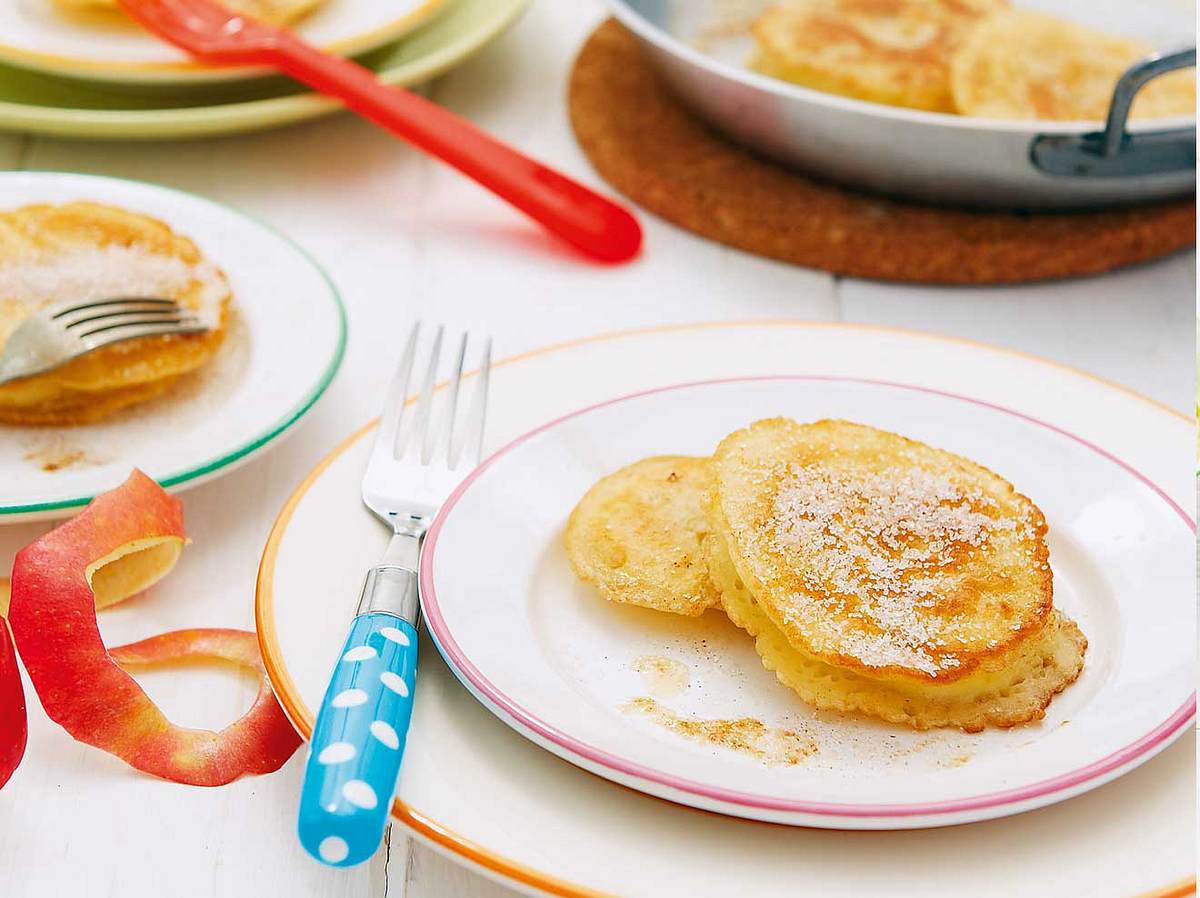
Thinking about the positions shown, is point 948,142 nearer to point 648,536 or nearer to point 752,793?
point 648,536

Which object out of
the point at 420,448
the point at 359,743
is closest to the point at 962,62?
the point at 420,448

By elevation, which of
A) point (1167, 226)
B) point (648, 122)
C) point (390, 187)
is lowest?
point (390, 187)

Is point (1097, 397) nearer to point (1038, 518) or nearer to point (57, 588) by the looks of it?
point (1038, 518)

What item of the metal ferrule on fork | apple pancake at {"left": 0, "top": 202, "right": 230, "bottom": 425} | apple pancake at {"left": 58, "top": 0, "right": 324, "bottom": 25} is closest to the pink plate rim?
the metal ferrule on fork

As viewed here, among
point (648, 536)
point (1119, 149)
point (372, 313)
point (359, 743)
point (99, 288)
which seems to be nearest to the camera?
point (359, 743)

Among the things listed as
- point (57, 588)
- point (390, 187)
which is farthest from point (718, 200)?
point (57, 588)

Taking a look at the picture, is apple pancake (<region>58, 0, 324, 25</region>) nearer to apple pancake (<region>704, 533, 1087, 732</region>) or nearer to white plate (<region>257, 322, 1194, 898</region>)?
white plate (<region>257, 322, 1194, 898</region>)
